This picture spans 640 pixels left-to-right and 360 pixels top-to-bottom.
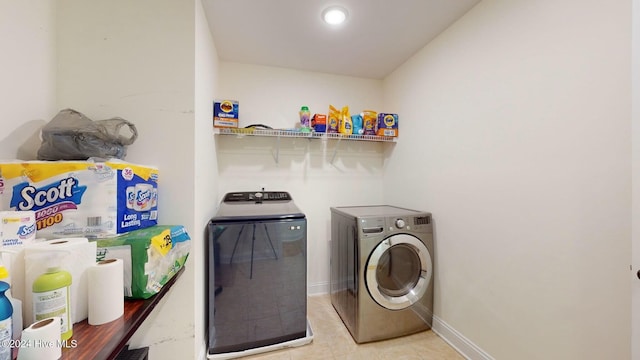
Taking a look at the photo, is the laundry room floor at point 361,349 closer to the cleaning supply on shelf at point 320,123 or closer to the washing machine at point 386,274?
the washing machine at point 386,274

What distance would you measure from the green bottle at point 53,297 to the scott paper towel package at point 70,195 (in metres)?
0.30

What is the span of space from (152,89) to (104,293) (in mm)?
1019

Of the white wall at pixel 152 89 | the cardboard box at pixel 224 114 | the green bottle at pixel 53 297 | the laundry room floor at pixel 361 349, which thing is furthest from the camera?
the cardboard box at pixel 224 114

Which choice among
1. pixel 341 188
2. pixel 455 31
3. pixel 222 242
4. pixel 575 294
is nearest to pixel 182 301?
pixel 222 242

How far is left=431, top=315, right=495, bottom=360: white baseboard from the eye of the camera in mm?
1548

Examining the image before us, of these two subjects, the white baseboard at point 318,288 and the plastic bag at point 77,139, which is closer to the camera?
the plastic bag at point 77,139

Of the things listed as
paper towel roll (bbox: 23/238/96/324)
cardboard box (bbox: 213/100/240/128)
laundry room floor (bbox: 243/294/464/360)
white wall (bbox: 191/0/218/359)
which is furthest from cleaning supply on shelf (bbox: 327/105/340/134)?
paper towel roll (bbox: 23/238/96/324)

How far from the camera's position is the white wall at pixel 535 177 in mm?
988

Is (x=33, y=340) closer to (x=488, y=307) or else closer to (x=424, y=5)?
(x=488, y=307)

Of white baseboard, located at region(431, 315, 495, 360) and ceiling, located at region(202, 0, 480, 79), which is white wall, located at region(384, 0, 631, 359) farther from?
ceiling, located at region(202, 0, 480, 79)

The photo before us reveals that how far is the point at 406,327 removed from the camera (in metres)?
1.87

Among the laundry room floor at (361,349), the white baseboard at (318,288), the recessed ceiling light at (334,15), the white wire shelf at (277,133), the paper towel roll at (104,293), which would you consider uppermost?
the recessed ceiling light at (334,15)

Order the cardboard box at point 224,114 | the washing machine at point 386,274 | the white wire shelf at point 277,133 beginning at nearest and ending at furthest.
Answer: the washing machine at point 386,274
the cardboard box at point 224,114
the white wire shelf at point 277,133

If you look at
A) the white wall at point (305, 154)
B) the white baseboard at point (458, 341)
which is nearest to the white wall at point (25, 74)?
the white wall at point (305, 154)
